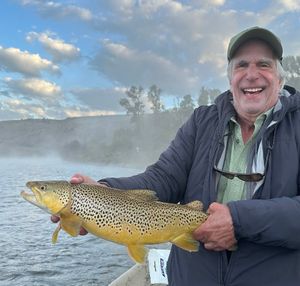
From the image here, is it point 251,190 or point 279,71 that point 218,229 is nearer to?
point 251,190

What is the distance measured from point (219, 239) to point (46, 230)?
62.5 feet

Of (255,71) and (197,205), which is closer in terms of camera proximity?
(197,205)

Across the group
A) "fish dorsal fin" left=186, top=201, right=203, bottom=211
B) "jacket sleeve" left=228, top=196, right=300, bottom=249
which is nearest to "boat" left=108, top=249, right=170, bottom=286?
"fish dorsal fin" left=186, top=201, right=203, bottom=211

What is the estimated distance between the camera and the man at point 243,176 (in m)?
3.02

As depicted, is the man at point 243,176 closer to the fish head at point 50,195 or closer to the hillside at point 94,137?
the fish head at point 50,195

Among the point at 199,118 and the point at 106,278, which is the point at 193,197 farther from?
the point at 106,278

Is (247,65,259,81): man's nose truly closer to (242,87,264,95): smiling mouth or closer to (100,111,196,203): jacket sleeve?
(242,87,264,95): smiling mouth

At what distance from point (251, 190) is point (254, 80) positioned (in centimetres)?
90

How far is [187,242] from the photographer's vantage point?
3219 mm

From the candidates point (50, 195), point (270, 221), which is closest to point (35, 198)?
point (50, 195)

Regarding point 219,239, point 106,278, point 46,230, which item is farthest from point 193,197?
point 46,230

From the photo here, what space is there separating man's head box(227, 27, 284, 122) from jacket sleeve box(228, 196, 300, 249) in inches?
31.5

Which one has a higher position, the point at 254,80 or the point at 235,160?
the point at 254,80

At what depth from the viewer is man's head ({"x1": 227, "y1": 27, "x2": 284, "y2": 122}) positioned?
11.3 ft
